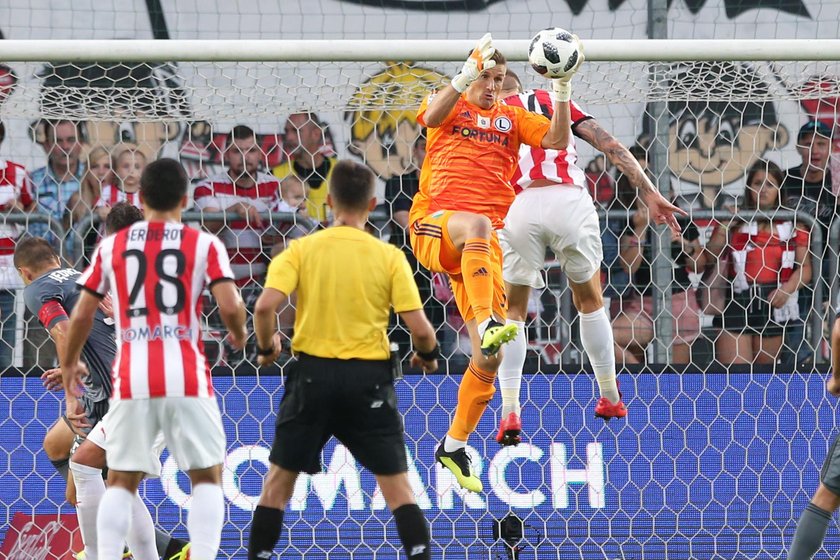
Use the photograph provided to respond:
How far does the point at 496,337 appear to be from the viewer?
20.2 ft

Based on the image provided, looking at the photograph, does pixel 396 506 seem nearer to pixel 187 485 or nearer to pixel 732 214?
pixel 187 485

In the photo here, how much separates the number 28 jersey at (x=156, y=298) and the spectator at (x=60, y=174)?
330 cm

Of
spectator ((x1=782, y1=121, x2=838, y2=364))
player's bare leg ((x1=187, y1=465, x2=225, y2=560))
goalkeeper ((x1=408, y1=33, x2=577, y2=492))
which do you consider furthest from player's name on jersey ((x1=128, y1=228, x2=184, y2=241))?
spectator ((x1=782, y1=121, x2=838, y2=364))

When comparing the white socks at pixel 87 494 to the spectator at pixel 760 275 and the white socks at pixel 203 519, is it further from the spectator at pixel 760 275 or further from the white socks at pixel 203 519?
the spectator at pixel 760 275

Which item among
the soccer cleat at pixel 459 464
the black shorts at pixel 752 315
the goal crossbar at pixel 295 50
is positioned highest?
the goal crossbar at pixel 295 50

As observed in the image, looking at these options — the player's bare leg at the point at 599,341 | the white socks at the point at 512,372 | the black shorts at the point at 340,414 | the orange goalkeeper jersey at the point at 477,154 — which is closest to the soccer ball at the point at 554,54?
the orange goalkeeper jersey at the point at 477,154

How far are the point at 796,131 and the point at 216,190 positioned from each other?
386cm

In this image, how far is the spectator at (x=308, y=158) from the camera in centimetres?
846

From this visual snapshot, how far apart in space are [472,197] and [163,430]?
7.53 ft

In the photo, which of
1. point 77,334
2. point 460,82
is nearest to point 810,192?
point 460,82

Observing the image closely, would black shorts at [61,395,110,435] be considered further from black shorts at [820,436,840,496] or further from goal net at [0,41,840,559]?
black shorts at [820,436,840,496]

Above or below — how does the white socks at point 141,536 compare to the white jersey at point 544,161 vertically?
below

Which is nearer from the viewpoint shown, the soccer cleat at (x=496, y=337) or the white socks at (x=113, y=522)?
the white socks at (x=113, y=522)

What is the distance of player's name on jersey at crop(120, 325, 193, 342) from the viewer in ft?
16.9
